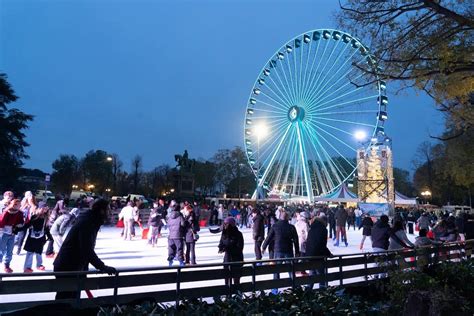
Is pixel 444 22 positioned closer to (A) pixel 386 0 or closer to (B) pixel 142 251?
(A) pixel 386 0

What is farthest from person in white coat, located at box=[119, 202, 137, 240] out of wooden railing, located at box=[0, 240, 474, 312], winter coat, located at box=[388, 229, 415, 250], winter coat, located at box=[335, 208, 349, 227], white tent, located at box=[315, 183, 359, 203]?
white tent, located at box=[315, 183, 359, 203]

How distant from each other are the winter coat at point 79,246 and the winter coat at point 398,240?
6.83 metres

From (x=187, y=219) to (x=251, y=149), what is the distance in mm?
31197

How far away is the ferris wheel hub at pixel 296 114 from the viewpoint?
114 feet

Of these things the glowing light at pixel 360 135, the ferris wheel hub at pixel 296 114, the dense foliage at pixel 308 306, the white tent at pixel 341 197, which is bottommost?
the dense foliage at pixel 308 306

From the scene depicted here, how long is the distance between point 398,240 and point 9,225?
8662 millimetres

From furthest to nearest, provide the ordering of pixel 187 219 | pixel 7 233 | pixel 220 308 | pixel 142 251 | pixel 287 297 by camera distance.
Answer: pixel 142 251 → pixel 187 219 → pixel 7 233 → pixel 287 297 → pixel 220 308

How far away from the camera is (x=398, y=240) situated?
9.29m

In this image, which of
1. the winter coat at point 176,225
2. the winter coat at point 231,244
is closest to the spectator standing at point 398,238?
the winter coat at point 231,244

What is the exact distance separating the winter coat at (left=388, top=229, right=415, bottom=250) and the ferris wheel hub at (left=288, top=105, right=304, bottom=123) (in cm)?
2529

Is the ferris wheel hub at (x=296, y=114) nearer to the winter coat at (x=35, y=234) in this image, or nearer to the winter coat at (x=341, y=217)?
the winter coat at (x=341, y=217)

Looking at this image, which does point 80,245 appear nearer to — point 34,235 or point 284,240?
point 284,240

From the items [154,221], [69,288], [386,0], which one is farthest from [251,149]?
[69,288]

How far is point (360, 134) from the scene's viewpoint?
32031 mm
